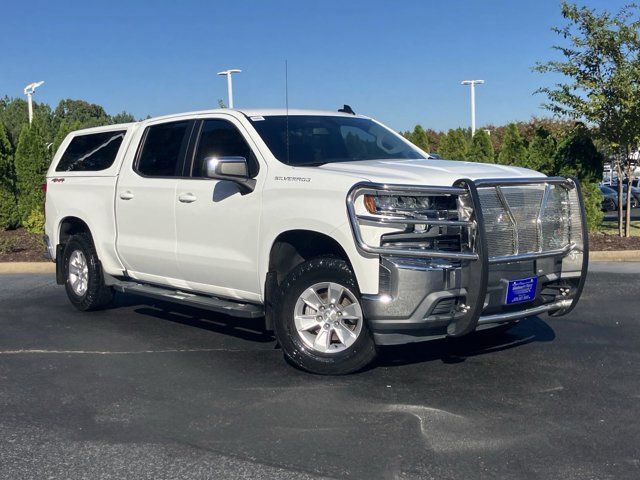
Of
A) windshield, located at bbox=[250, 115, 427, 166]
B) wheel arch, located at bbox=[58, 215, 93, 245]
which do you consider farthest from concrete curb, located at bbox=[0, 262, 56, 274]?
windshield, located at bbox=[250, 115, 427, 166]

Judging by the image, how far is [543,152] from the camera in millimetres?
15859

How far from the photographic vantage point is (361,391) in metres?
5.45

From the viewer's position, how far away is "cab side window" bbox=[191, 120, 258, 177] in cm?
668

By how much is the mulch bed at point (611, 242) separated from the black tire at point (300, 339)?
8.52 m

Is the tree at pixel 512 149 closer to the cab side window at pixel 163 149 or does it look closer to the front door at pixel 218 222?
the cab side window at pixel 163 149

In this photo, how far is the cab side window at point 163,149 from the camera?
716 cm

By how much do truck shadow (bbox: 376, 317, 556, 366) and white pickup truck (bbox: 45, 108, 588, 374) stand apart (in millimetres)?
755

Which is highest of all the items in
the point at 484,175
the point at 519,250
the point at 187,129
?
the point at 187,129

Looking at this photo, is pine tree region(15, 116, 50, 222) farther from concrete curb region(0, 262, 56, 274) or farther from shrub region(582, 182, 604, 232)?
shrub region(582, 182, 604, 232)

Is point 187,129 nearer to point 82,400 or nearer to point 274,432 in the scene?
point 82,400

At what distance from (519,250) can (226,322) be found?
3.37 meters

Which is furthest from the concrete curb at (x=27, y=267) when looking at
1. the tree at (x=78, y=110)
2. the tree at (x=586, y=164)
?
the tree at (x=78, y=110)

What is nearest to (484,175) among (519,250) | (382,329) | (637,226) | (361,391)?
(519,250)

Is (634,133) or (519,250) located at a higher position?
(634,133)
